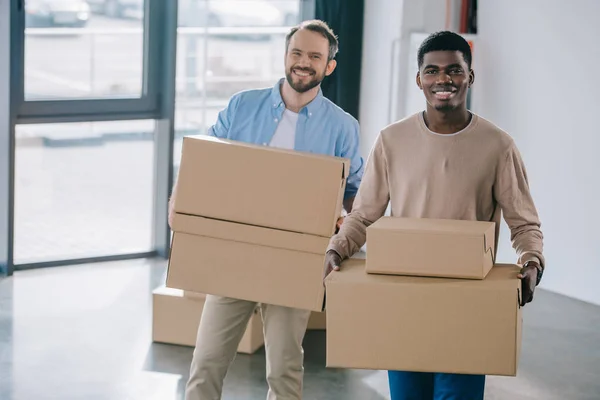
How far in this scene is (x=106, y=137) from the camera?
5668mm

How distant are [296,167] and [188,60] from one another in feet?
11.3

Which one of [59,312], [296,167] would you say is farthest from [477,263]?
[59,312]

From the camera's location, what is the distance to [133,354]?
412cm

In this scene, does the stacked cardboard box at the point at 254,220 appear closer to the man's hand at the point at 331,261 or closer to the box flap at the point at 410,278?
the man's hand at the point at 331,261

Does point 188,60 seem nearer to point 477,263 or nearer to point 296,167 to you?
point 296,167

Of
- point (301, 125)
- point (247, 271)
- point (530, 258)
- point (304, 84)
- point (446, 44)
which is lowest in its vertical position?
point (247, 271)

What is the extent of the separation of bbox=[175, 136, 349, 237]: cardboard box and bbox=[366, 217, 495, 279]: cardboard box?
0.27m

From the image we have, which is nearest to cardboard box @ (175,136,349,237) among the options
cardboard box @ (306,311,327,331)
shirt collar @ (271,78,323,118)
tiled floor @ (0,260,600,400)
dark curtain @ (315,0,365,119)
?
shirt collar @ (271,78,323,118)

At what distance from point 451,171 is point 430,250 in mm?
323

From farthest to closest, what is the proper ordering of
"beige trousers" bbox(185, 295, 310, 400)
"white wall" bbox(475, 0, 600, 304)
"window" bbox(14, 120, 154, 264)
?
1. "window" bbox(14, 120, 154, 264)
2. "white wall" bbox(475, 0, 600, 304)
3. "beige trousers" bbox(185, 295, 310, 400)

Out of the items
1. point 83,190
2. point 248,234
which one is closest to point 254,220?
point 248,234

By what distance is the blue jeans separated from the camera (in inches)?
92.1

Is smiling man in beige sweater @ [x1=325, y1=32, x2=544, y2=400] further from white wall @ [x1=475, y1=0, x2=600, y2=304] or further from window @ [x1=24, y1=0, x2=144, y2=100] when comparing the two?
window @ [x1=24, y1=0, x2=144, y2=100]

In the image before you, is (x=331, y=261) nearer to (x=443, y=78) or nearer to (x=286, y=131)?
(x=443, y=78)
